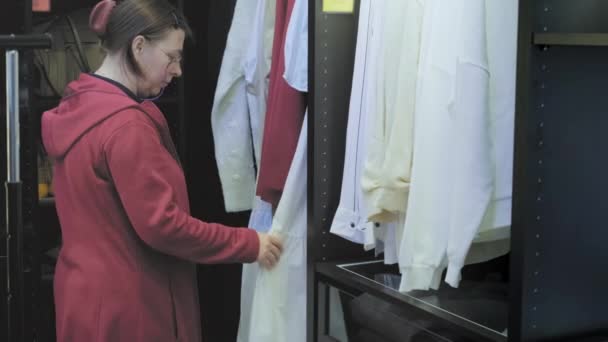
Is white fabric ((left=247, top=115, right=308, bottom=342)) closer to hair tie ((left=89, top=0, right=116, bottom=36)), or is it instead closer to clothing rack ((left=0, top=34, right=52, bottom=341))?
hair tie ((left=89, top=0, right=116, bottom=36))

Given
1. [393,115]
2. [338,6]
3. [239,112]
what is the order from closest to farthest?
[393,115], [338,6], [239,112]

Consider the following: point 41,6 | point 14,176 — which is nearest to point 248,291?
point 14,176

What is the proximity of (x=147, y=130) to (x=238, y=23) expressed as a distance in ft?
3.00

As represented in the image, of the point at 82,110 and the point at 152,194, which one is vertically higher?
the point at 82,110

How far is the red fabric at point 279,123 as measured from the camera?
2395 mm

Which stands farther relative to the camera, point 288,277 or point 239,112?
point 239,112

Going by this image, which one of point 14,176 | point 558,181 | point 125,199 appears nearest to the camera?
point 558,181

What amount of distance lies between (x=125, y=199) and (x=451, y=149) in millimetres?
804

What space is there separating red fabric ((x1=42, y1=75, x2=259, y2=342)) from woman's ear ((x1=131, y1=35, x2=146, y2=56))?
108 mm

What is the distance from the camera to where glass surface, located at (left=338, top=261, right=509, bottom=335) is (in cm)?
187

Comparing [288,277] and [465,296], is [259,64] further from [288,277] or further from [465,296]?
[465,296]

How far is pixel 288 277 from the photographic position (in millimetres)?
2373

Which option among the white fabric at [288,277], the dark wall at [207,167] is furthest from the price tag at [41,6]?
the white fabric at [288,277]

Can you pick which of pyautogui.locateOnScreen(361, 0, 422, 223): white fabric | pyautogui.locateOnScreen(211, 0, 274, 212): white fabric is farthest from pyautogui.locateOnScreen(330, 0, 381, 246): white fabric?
pyautogui.locateOnScreen(211, 0, 274, 212): white fabric
